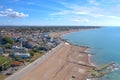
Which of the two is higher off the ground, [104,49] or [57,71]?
[57,71]

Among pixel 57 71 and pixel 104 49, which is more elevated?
pixel 57 71

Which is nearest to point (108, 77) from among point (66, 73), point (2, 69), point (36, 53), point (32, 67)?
point (66, 73)

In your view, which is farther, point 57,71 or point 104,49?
point 104,49

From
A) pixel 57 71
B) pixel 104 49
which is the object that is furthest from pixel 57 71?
pixel 104 49

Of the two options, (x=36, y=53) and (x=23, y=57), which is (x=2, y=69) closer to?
(x=23, y=57)

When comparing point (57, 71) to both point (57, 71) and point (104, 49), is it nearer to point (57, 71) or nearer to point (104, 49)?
point (57, 71)

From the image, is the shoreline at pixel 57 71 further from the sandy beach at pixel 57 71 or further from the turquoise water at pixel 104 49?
the turquoise water at pixel 104 49

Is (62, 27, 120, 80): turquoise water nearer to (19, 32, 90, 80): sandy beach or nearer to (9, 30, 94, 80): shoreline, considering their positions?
(9, 30, 94, 80): shoreline

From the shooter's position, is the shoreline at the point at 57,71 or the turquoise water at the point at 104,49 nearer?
the shoreline at the point at 57,71

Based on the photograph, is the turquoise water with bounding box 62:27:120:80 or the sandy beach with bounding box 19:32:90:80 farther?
the turquoise water with bounding box 62:27:120:80

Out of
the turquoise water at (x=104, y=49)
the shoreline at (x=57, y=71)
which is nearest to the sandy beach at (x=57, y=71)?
the shoreline at (x=57, y=71)

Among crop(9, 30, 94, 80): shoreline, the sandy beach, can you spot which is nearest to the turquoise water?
crop(9, 30, 94, 80): shoreline
